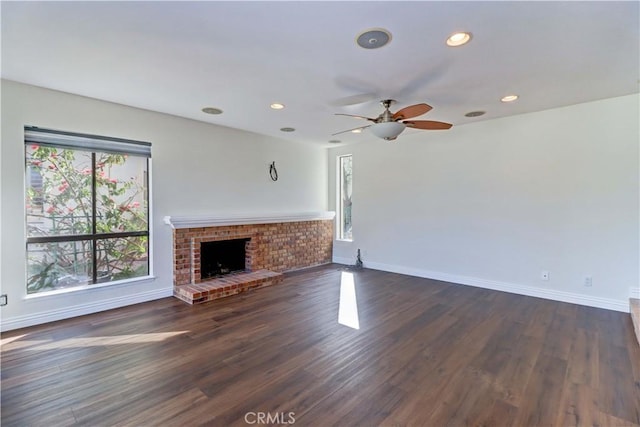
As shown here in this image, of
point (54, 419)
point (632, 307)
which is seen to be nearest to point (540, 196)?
point (632, 307)

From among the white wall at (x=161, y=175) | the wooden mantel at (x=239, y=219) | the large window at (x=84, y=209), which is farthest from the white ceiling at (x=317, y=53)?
the wooden mantel at (x=239, y=219)

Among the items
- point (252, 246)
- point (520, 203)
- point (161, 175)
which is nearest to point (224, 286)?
point (252, 246)

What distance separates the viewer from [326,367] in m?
2.40

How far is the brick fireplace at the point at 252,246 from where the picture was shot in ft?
14.0

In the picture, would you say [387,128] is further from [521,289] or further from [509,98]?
[521,289]

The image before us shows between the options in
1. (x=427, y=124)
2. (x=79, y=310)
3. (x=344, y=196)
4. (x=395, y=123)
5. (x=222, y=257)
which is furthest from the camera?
(x=344, y=196)

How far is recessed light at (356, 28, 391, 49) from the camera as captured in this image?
7.12 feet

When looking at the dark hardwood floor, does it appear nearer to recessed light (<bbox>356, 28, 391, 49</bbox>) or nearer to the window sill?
the window sill

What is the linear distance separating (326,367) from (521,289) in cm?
341

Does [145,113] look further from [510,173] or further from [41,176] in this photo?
[510,173]

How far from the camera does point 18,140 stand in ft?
10.1

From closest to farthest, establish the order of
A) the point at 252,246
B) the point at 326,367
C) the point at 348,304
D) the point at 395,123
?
1. the point at 326,367
2. the point at 395,123
3. the point at 348,304
4. the point at 252,246

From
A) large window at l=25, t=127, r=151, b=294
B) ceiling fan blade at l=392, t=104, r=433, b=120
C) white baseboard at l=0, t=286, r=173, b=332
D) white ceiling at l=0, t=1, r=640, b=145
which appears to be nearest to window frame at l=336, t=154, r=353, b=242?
white ceiling at l=0, t=1, r=640, b=145

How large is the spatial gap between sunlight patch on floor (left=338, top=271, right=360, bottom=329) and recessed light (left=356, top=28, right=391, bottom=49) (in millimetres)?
2665
